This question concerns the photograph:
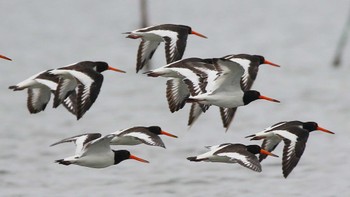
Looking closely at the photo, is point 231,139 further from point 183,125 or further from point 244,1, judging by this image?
point 244,1

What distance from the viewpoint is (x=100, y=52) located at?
43844 mm

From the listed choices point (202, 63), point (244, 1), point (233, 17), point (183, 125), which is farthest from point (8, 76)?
point (202, 63)

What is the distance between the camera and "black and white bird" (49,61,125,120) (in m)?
20.1

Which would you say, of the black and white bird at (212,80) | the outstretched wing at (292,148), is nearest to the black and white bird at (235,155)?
the outstretched wing at (292,148)

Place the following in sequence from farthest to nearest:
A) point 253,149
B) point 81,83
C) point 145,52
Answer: point 145,52 → point 253,149 → point 81,83

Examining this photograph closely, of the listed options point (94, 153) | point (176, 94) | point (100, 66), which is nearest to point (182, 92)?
point (176, 94)

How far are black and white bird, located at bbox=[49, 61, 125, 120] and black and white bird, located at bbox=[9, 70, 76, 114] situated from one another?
2.60ft

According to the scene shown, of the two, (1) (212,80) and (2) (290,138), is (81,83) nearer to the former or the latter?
(1) (212,80)

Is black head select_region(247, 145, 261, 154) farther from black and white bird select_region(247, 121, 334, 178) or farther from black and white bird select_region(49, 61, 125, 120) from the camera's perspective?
black and white bird select_region(49, 61, 125, 120)

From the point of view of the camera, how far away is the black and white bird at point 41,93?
71.6 feet

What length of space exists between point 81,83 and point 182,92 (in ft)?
8.88

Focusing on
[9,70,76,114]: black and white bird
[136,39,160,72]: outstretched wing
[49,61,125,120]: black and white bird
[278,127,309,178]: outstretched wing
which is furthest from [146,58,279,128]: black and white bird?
[9,70,76,114]: black and white bird

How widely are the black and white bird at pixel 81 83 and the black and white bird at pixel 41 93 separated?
79 cm

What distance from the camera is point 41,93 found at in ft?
75.4
